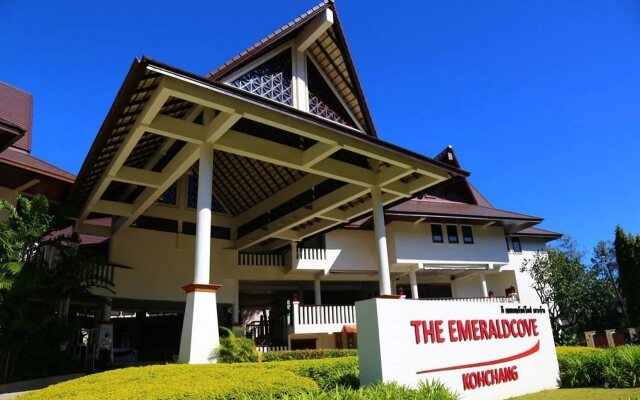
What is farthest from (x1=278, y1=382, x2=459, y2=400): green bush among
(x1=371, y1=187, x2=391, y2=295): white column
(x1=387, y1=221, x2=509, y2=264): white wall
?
(x1=387, y1=221, x2=509, y2=264): white wall

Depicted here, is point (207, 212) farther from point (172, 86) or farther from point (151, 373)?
point (151, 373)

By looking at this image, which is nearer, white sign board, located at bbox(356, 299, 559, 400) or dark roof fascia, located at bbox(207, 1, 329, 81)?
white sign board, located at bbox(356, 299, 559, 400)

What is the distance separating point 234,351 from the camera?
386 inches

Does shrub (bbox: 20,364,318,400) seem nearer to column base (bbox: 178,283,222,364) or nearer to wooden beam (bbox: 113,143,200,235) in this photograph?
column base (bbox: 178,283,222,364)

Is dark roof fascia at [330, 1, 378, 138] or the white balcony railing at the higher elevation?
dark roof fascia at [330, 1, 378, 138]

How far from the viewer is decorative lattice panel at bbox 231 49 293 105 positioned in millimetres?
12438

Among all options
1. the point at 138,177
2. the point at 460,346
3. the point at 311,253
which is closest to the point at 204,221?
the point at 138,177

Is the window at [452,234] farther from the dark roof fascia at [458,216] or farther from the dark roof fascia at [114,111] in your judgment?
the dark roof fascia at [114,111]

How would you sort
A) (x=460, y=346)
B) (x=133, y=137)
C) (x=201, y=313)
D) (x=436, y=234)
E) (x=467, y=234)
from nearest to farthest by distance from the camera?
(x=460, y=346) < (x=201, y=313) < (x=133, y=137) < (x=436, y=234) < (x=467, y=234)

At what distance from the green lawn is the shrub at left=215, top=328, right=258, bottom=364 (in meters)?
5.58

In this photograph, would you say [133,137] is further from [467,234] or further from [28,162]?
[467,234]

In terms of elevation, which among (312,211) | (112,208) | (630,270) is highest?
(112,208)

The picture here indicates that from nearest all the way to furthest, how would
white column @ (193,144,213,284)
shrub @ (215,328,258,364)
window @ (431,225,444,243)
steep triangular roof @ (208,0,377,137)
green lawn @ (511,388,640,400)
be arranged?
green lawn @ (511,388,640,400) → shrub @ (215,328,258,364) → white column @ (193,144,213,284) → steep triangular roof @ (208,0,377,137) → window @ (431,225,444,243)

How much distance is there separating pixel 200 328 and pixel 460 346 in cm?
536
